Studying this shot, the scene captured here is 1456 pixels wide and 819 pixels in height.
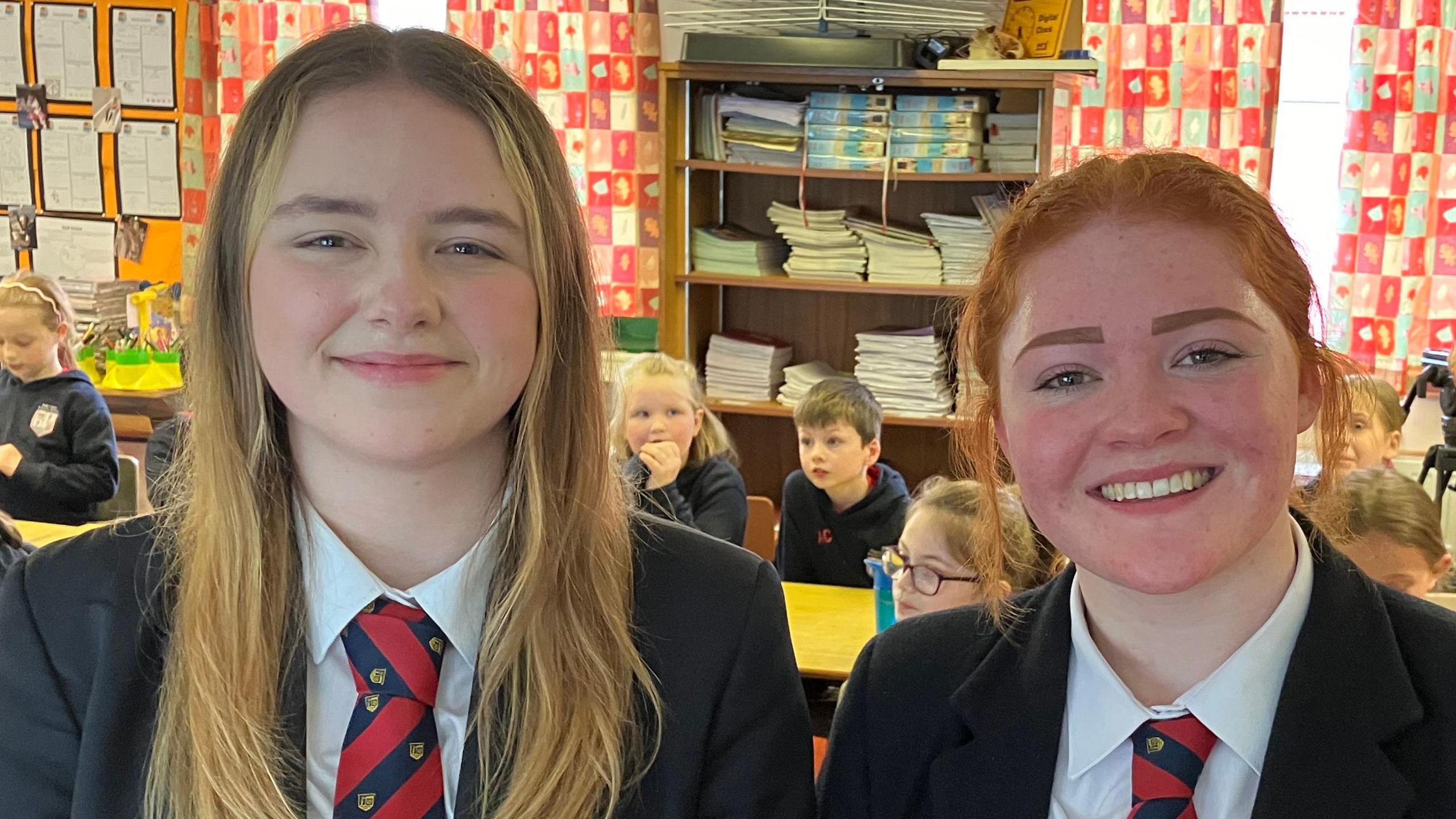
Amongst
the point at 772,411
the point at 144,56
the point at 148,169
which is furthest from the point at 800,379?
the point at 144,56

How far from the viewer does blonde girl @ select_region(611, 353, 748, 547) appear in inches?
148

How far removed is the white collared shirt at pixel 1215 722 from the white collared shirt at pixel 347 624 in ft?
1.76

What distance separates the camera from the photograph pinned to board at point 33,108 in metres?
5.64

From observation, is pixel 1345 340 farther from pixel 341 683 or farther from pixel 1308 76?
pixel 341 683

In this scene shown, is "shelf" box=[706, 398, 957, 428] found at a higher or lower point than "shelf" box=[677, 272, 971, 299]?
lower

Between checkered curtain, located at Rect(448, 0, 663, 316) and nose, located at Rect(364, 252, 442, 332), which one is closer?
nose, located at Rect(364, 252, 442, 332)

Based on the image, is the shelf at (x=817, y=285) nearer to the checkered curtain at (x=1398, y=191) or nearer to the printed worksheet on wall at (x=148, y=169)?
the checkered curtain at (x=1398, y=191)

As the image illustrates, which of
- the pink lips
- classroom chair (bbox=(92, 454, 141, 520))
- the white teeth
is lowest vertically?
classroom chair (bbox=(92, 454, 141, 520))

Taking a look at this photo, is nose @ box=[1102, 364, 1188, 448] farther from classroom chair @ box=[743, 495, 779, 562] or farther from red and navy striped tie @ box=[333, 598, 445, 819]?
classroom chair @ box=[743, 495, 779, 562]

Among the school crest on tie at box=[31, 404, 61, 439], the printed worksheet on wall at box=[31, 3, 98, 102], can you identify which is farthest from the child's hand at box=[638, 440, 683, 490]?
the printed worksheet on wall at box=[31, 3, 98, 102]

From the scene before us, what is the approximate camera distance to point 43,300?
4121 millimetres

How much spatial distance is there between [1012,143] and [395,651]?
356 cm

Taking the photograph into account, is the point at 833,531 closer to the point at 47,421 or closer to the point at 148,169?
the point at 47,421

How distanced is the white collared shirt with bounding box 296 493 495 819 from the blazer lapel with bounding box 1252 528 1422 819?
67 cm
